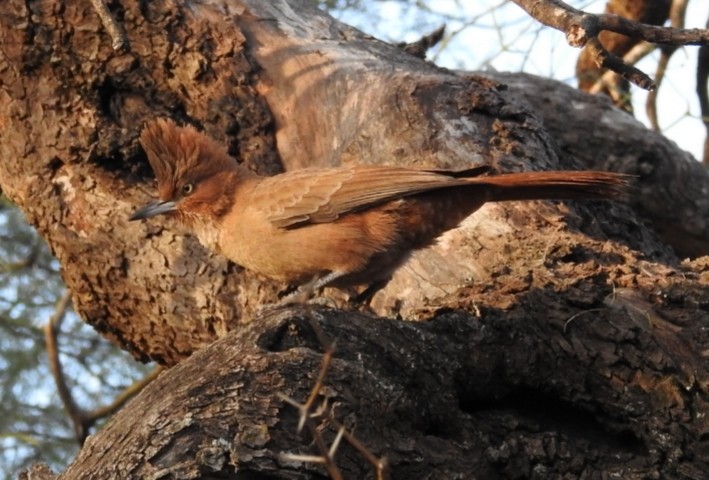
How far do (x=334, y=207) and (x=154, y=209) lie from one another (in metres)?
0.93

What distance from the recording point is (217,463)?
305 cm

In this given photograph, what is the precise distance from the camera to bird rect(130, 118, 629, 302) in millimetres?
4777

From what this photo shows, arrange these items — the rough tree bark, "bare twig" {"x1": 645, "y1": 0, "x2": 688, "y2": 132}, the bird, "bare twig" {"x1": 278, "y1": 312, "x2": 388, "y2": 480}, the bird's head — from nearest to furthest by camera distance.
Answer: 1. "bare twig" {"x1": 278, "y1": 312, "x2": 388, "y2": 480}
2. the rough tree bark
3. the bird
4. the bird's head
5. "bare twig" {"x1": 645, "y1": 0, "x2": 688, "y2": 132}

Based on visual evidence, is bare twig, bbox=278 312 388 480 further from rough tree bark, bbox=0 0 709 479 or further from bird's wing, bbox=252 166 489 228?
bird's wing, bbox=252 166 489 228

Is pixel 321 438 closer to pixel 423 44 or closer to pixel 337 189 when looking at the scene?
pixel 337 189

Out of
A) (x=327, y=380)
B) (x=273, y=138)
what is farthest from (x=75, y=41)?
→ (x=327, y=380)

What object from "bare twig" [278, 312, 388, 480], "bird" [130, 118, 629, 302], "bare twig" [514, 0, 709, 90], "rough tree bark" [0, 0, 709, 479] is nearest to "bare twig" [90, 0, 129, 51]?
"bird" [130, 118, 629, 302]

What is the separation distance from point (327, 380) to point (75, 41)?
3.04 m

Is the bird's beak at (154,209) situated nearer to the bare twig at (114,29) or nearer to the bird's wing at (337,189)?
the bird's wing at (337,189)

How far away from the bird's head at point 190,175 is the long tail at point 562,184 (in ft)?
4.06

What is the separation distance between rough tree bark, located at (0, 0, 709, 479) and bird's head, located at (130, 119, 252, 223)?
263 millimetres

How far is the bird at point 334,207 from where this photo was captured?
4.78 metres

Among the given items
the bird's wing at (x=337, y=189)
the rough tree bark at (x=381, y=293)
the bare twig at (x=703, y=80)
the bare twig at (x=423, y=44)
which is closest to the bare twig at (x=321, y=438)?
the rough tree bark at (x=381, y=293)

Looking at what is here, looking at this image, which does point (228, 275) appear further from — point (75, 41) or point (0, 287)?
point (0, 287)
